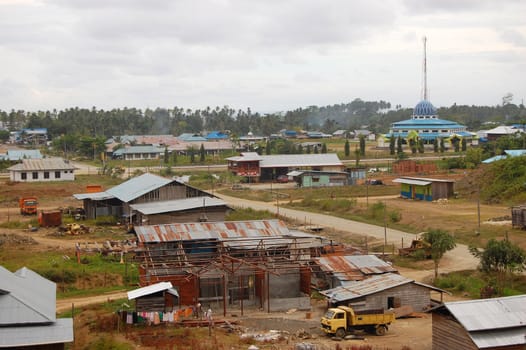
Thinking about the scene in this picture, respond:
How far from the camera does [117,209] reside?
159 ft

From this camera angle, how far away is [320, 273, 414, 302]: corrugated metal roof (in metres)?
25.1

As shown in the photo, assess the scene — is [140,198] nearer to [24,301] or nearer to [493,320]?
[24,301]

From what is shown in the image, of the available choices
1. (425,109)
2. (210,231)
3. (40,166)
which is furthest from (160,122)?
(210,231)

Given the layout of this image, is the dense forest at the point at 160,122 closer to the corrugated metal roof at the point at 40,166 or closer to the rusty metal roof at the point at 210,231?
the corrugated metal roof at the point at 40,166

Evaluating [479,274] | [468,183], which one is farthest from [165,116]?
[479,274]

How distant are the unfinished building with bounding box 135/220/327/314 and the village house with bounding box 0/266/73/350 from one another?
8.06 meters

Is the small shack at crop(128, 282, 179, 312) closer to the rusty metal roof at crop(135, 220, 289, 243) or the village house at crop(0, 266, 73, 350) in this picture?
the village house at crop(0, 266, 73, 350)

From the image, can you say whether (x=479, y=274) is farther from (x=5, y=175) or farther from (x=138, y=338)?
(x=5, y=175)

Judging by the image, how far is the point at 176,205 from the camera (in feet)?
136

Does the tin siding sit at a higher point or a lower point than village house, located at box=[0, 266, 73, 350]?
lower

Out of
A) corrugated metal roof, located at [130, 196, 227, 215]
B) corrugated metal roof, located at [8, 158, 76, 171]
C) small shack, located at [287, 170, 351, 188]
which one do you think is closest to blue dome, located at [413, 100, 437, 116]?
small shack, located at [287, 170, 351, 188]

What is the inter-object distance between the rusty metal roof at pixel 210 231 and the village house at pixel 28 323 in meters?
12.6

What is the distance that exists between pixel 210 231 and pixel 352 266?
6.94 metres

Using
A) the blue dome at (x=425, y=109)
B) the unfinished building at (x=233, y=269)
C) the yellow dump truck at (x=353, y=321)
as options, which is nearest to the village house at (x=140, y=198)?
the unfinished building at (x=233, y=269)
